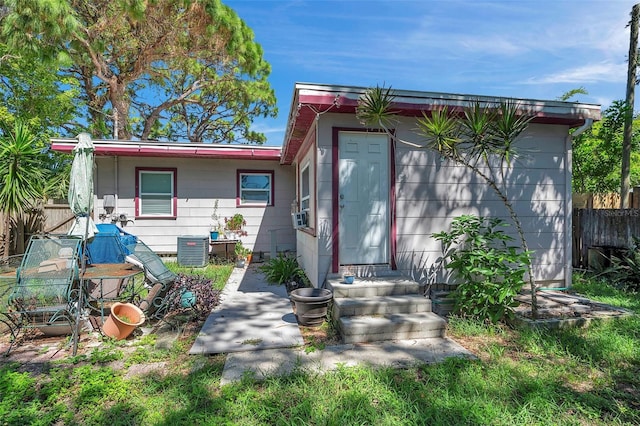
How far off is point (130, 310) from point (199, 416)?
6.29 ft

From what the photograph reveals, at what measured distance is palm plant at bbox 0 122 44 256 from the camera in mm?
7023

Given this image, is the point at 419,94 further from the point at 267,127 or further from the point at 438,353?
the point at 267,127

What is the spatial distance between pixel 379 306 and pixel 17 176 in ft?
27.8

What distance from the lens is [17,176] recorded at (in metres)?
7.16

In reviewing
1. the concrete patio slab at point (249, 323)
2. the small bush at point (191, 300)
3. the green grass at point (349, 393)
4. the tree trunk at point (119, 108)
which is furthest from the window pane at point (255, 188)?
the tree trunk at point (119, 108)

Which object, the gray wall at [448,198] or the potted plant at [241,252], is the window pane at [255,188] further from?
the gray wall at [448,198]

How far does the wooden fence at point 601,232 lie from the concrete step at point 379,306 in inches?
174

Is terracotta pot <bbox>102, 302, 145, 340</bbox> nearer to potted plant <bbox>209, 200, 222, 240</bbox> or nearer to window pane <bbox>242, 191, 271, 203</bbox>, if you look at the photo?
potted plant <bbox>209, 200, 222, 240</bbox>

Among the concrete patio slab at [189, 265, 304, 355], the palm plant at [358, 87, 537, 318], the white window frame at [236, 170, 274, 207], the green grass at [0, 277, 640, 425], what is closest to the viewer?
the green grass at [0, 277, 640, 425]

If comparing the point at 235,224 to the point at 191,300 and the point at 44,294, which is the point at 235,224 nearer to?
the point at 191,300

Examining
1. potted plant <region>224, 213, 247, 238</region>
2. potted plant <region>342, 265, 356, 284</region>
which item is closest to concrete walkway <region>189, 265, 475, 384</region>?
potted plant <region>342, 265, 356, 284</region>

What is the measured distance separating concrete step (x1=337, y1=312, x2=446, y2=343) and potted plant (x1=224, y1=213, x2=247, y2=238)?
5.25 m

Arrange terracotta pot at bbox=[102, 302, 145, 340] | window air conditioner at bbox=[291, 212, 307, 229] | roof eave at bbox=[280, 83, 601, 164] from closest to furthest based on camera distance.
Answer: terracotta pot at bbox=[102, 302, 145, 340] → roof eave at bbox=[280, 83, 601, 164] → window air conditioner at bbox=[291, 212, 307, 229]

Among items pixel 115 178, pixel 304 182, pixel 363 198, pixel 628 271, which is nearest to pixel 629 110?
pixel 628 271
